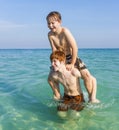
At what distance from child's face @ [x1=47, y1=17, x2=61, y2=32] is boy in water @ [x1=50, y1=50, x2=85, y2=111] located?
498 millimetres

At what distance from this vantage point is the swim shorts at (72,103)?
5691 mm

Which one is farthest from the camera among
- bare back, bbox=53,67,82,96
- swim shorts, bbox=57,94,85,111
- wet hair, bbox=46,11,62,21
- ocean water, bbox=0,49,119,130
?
swim shorts, bbox=57,94,85,111

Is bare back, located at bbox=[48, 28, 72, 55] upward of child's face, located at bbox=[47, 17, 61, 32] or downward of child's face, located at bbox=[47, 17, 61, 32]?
downward

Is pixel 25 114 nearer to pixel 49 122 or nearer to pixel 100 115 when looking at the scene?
pixel 49 122

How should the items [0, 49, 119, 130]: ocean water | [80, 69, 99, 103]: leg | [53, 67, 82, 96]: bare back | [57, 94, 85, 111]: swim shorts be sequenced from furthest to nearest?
1. [80, 69, 99, 103]: leg
2. [57, 94, 85, 111]: swim shorts
3. [53, 67, 82, 96]: bare back
4. [0, 49, 119, 130]: ocean water

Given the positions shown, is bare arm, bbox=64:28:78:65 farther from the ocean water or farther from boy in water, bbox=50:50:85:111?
the ocean water

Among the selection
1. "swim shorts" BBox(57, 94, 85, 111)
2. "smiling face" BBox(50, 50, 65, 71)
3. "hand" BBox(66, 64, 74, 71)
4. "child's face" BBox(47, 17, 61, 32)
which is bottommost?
"swim shorts" BBox(57, 94, 85, 111)

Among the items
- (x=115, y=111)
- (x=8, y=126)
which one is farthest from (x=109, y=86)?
(x=8, y=126)

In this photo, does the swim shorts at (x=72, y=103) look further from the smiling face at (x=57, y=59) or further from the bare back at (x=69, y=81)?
the smiling face at (x=57, y=59)

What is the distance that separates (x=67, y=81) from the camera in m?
5.58

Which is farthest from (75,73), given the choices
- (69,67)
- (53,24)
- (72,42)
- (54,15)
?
(54,15)

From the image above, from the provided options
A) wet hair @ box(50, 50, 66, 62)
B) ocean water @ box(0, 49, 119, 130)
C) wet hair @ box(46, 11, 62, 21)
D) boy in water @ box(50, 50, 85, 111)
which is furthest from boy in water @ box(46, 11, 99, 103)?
ocean water @ box(0, 49, 119, 130)

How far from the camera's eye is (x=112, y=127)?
522 centimetres

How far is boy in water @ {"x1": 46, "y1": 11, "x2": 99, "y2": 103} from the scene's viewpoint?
549 centimetres
